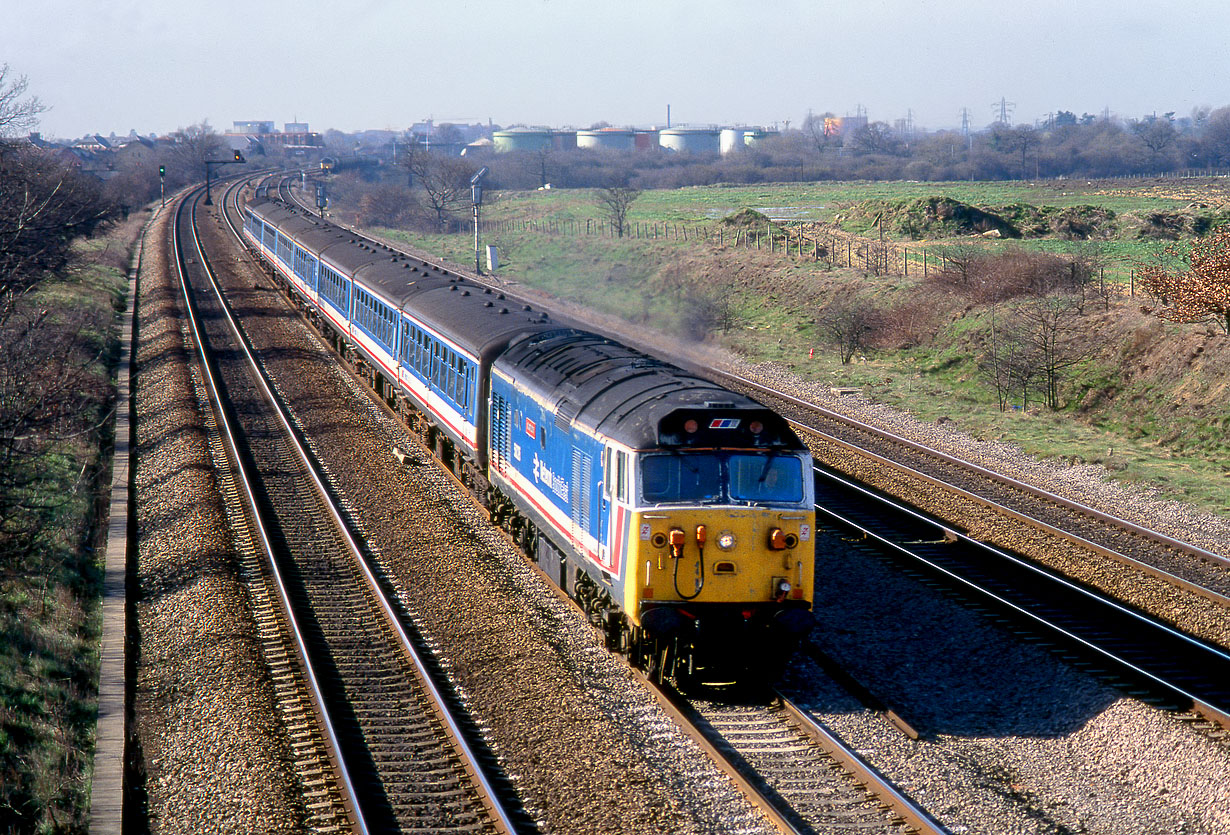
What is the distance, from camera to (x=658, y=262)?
50.9 m

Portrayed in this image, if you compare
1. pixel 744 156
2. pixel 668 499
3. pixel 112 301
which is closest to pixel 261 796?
pixel 668 499

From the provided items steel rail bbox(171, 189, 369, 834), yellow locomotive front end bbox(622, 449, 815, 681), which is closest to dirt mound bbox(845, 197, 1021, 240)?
steel rail bbox(171, 189, 369, 834)

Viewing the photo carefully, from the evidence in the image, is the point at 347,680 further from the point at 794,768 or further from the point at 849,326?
the point at 849,326

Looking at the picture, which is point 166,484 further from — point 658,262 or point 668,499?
point 658,262

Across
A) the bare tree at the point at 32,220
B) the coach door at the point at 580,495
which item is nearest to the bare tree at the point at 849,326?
the bare tree at the point at 32,220

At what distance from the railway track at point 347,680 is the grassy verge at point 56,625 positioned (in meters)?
2.00

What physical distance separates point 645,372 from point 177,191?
116 meters

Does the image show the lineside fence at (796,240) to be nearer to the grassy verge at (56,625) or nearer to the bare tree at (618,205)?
the bare tree at (618,205)

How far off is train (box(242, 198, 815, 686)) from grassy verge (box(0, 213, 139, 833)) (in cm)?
542

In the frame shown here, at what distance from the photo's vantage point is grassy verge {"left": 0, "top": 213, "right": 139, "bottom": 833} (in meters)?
10.2

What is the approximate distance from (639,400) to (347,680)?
14.5 ft

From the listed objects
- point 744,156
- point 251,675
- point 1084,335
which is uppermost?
point 744,156

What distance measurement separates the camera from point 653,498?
10961 millimetres

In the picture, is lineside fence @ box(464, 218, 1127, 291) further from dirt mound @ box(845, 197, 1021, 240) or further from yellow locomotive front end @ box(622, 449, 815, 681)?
yellow locomotive front end @ box(622, 449, 815, 681)
